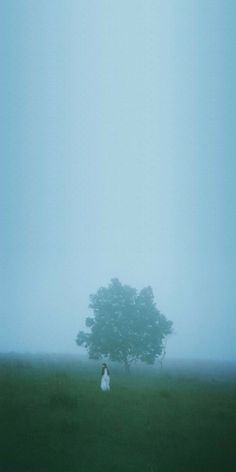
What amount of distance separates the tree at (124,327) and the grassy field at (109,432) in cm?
2111

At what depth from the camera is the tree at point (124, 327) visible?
48625 millimetres

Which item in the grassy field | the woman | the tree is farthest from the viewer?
the tree

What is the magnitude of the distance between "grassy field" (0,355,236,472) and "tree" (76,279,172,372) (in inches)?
831

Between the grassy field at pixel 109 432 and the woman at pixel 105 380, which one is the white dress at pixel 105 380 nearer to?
the woman at pixel 105 380

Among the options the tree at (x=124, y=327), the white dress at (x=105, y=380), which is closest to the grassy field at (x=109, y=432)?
the white dress at (x=105, y=380)

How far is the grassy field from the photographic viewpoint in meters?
14.6

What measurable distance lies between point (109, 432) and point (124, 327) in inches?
1222

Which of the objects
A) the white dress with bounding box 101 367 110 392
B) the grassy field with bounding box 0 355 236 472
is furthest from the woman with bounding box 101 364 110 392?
the grassy field with bounding box 0 355 236 472

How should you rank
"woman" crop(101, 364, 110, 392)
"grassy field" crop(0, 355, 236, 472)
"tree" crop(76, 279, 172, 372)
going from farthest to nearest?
"tree" crop(76, 279, 172, 372), "woman" crop(101, 364, 110, 392), "grassy field" crop(0, 355, 236, 472)

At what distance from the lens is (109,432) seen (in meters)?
18.0

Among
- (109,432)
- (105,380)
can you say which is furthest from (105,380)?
(109,432)

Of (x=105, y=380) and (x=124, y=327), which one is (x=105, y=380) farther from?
(x=124, y=327)

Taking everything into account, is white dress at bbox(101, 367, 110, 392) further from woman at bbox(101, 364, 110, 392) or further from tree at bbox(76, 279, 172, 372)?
tree at bbox(76, 279, 172, 372)

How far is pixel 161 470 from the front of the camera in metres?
14.5
